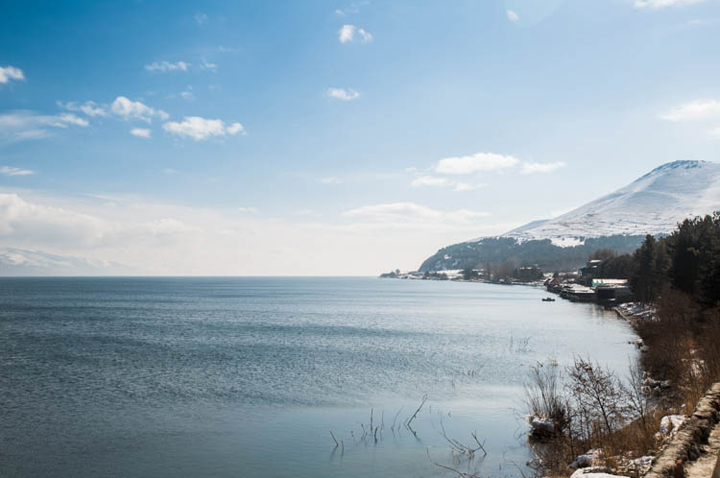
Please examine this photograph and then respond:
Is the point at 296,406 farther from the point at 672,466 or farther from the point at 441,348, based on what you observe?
the point at 441,348

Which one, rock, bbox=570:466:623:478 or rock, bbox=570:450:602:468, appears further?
rock, bbox=570:450:602:468

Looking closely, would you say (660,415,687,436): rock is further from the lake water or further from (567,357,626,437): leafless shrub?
the lake water

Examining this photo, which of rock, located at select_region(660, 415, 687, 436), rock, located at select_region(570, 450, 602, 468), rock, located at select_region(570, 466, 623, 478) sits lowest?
rock, located at select_region(570, 450, 602, 468)

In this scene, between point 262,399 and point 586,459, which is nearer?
point 586,459

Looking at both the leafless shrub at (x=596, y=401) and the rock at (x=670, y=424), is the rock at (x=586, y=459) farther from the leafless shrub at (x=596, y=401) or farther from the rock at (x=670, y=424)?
the rock at (x=670, y=424)

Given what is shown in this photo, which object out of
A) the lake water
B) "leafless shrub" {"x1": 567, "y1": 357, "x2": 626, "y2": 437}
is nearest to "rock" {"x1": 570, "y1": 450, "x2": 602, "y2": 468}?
"leafless shrub" {"x1": 567, "y1": 357, "x2": 626, "y2": 437}

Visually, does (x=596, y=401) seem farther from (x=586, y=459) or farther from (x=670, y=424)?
(x=586, y=459)

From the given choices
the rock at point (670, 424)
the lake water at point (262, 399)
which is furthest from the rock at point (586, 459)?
the lake water at point (262, 399)

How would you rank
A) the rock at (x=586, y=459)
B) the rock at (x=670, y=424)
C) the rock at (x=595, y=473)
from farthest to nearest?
the rock at (x=586, y=459), the rock at (x=670, y=424), the rock at (x=595, y=473)

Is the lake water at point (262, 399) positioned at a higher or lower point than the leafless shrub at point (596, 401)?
lower

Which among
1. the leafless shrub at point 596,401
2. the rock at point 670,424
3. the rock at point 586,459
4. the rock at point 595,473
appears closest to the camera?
the rock at point 595,473

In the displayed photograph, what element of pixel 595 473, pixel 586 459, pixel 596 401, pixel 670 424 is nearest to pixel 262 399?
pixel 596 401

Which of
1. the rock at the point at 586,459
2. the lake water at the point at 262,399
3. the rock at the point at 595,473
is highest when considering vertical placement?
the rock at the point at 595,473

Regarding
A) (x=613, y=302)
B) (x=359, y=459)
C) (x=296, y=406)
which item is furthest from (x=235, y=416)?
(x=613, y=302)
